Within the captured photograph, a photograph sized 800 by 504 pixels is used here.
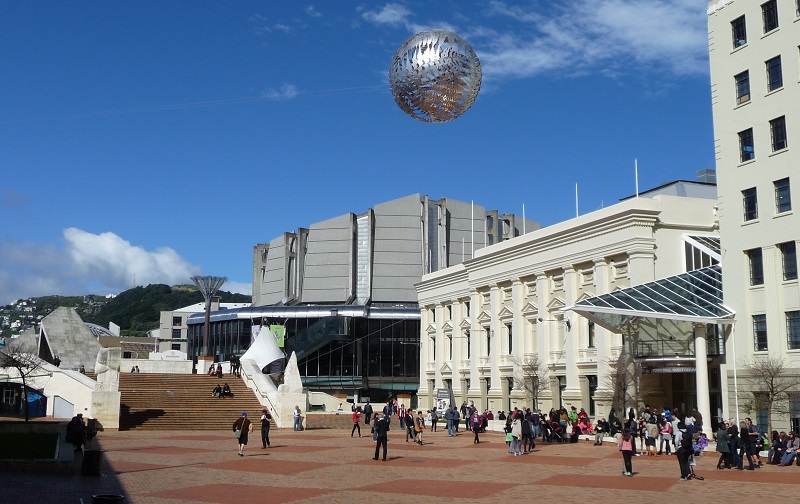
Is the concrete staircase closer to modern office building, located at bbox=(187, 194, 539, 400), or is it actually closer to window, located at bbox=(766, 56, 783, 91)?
modern office building, located at bbox=(187, 194, 539, 400)

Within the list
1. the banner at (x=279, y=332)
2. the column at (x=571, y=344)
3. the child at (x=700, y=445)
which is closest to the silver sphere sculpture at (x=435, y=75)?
the child at (x=700, y=445)

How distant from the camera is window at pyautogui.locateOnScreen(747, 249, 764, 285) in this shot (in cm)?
3606

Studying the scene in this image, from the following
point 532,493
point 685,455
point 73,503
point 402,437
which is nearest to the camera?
point 73,503

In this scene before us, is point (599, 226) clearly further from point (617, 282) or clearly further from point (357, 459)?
point (357, 459)

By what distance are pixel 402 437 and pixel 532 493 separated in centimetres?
2143

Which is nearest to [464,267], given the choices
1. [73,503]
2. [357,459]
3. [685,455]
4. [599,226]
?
[599,226]

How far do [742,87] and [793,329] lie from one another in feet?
36.9

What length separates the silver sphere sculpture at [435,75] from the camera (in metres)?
19.1

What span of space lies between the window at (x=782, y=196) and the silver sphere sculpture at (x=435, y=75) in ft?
68.7

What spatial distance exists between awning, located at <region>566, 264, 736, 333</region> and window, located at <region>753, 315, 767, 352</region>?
1033 millimetres

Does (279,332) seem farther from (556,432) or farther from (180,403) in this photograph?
(556,432)

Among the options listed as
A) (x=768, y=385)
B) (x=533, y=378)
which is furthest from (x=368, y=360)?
(x=768, y=385)

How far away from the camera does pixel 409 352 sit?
88.1 m

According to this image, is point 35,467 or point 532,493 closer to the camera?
point 532,493
